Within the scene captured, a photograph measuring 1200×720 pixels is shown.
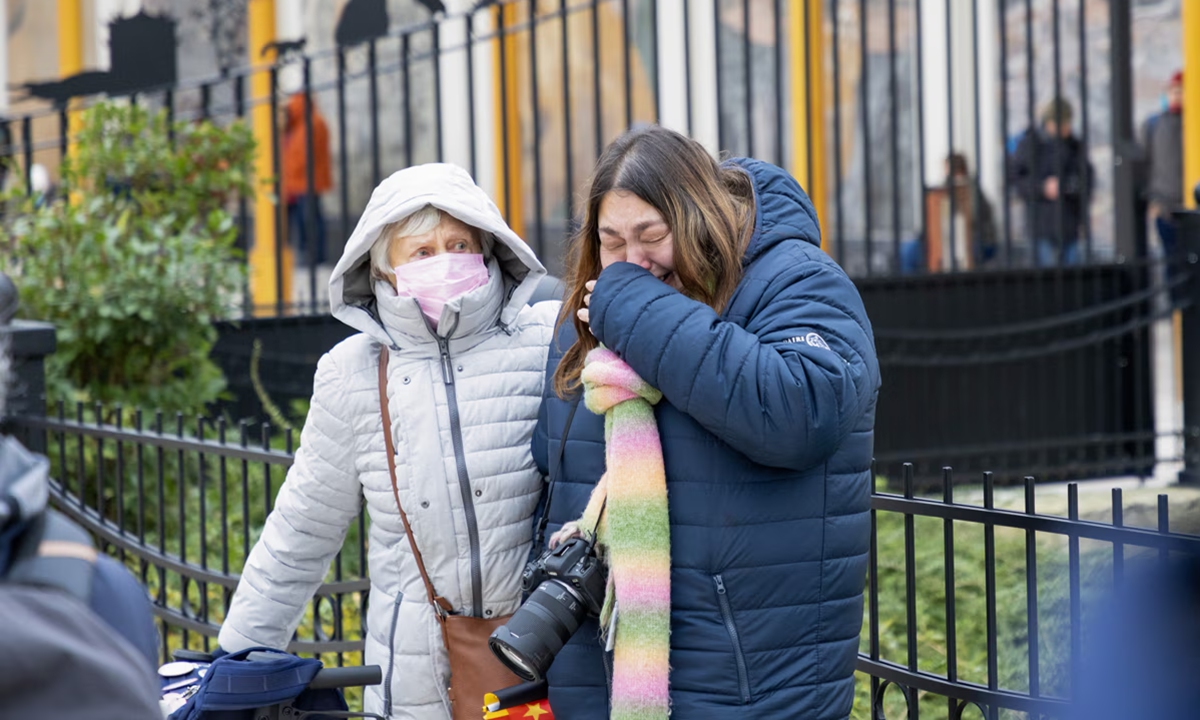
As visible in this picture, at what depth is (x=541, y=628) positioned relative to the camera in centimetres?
228

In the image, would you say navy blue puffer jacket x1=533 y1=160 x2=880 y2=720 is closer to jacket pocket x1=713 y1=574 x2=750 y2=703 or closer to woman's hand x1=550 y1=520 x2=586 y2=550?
jacket pocket x1=713 y1=574 x2=750 y2=703

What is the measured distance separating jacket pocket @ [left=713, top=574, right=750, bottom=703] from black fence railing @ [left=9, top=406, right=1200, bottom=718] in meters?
0.73

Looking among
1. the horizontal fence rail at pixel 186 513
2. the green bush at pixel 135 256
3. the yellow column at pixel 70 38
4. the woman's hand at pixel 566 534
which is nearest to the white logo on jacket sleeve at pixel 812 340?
the woman's hand at pixel 566 534

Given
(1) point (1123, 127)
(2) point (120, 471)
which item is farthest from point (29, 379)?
(1) point (1123, 127)

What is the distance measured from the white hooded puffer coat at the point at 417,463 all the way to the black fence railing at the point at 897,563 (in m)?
0.83

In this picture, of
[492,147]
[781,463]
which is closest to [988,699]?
[781,463]

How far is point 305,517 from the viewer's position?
276 centimetres

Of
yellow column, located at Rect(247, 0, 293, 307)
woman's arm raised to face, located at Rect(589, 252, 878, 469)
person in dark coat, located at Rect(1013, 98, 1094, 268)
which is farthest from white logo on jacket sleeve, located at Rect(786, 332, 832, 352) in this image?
yellow column, located at Rect(247, 0, 293, 307)

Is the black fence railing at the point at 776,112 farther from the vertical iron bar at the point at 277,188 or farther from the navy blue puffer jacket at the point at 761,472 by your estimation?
the navy blue puffer jacket at the point at 761,472

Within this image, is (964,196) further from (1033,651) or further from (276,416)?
(1033,651)

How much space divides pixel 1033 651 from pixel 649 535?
3.26 feet

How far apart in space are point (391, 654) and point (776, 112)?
569 centimetres

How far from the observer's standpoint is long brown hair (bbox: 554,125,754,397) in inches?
90.1

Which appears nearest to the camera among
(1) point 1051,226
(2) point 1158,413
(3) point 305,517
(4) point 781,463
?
(4) point 781,463
